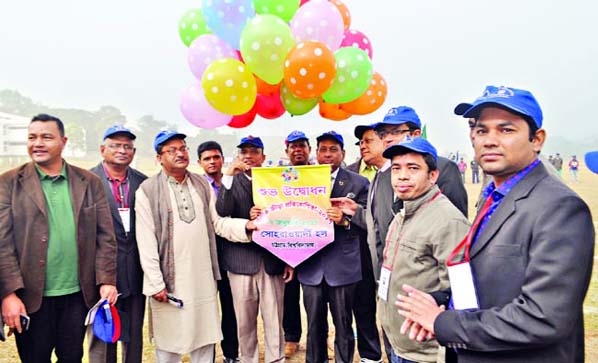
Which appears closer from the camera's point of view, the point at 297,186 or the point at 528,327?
the point at 528,327

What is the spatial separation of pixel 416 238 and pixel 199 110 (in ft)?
9.02

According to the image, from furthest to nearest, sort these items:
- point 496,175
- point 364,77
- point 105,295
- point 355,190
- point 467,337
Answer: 1. point 364,77
2. point 355,190
3. point 105,295
4. point 496,175
5. point 467,337

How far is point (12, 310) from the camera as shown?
2.67 m

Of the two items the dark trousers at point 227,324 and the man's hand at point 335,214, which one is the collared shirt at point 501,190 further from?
the dark trousers at point 227,324

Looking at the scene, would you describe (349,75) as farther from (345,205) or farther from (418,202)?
(418,202)

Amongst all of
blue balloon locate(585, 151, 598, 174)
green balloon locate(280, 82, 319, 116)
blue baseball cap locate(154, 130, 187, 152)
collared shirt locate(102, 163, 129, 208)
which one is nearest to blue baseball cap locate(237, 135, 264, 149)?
green balloon locate(280, 82, 319, 116)

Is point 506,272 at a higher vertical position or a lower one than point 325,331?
higher

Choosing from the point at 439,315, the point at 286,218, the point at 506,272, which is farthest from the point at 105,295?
the point at 506,272

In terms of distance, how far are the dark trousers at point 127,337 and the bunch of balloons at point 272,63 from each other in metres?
1.90

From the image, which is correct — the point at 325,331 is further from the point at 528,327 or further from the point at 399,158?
the point at 528,327

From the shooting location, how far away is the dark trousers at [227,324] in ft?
13.2

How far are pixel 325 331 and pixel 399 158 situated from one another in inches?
73.1

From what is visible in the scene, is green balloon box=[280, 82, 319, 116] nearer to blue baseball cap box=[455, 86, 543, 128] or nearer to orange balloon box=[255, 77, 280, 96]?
orange balloon box=[255, 77, 280, 96]

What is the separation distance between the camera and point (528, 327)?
130 cm
